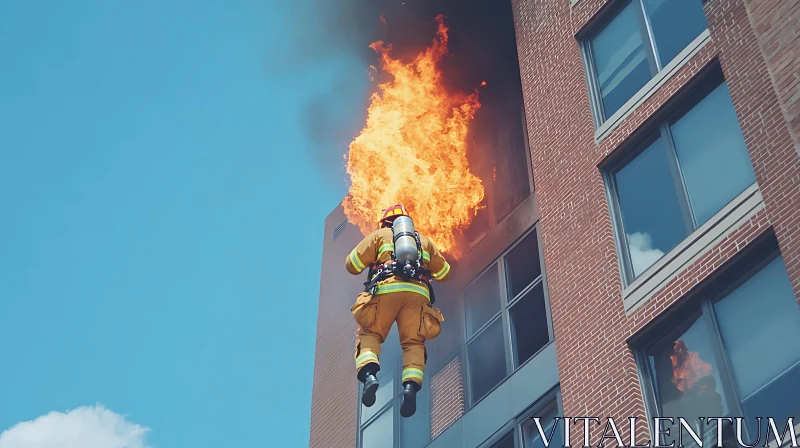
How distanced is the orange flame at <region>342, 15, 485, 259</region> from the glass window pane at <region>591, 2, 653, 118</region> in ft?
11.4

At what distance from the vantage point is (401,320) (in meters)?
14.4

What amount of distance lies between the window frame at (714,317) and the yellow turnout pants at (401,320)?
3.34 meters

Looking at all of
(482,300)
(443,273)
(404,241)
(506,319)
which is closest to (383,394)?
(482,300)

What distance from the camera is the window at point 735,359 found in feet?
32.6

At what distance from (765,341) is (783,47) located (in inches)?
119

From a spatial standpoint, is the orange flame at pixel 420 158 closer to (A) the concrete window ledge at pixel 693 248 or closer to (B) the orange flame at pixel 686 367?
(A) the concrete window ledge at pixel 693 248

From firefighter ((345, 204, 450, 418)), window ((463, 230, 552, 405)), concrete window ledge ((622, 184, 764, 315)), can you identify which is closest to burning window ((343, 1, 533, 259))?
window ((463, 230, 552, 405))

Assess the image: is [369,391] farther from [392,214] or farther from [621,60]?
[621,60]

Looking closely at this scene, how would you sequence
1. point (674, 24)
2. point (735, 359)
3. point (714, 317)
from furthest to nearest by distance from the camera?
point (674, 24)
point (714, 317)
point (735, 359)

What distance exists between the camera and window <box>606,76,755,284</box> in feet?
38.8

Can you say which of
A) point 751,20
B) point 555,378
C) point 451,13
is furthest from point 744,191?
point 451,13

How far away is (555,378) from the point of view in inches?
532

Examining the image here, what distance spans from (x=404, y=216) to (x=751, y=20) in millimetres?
5071

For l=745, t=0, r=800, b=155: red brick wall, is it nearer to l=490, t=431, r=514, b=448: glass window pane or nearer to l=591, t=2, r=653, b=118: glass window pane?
l=591, t=2, r=653, b=118: glass window pane
